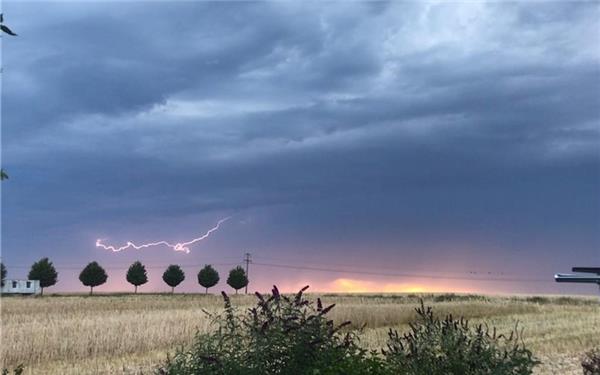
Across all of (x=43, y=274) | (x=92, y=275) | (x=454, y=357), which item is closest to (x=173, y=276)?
(x=92, y=275)

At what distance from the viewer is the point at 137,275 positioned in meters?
89.3

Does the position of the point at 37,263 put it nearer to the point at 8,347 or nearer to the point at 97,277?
the point at 97,277

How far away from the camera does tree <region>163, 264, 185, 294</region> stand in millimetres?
89812

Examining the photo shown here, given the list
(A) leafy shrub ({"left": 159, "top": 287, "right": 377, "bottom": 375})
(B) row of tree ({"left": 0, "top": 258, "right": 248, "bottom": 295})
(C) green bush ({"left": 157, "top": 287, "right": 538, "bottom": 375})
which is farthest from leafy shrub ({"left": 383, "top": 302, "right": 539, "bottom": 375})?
(B) row of tree ({"left": 0, "top": 258, "right": 248, "bottom": 295})

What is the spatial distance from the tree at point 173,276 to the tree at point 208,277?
9.75ft

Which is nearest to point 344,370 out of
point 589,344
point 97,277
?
point 589,344

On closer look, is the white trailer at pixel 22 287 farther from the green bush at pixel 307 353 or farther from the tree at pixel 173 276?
the green bush at pixel 307 353

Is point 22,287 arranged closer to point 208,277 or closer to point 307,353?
point 208,277

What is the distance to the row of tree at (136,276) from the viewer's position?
A: 86750mm

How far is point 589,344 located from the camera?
19.2 m

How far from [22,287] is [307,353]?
89.9 meters

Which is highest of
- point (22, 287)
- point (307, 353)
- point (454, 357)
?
point (22, 287)

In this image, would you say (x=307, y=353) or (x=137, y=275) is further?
(x=137, y=275)

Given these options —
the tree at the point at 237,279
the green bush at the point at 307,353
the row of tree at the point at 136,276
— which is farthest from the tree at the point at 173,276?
the green bush at the point at 307,353
